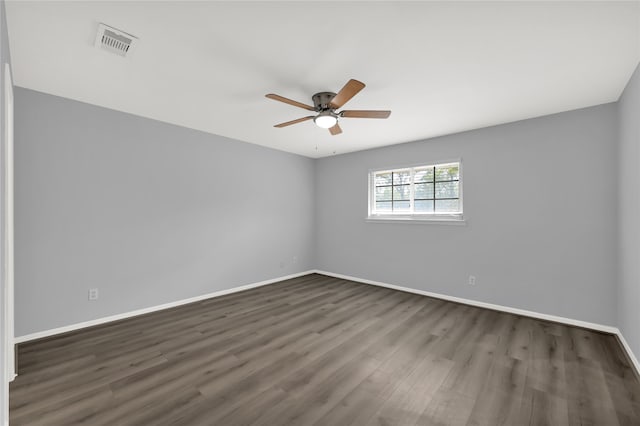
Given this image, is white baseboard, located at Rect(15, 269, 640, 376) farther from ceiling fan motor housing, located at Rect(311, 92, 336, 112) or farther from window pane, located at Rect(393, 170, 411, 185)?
ceiling fan motor housing, located at Rect(311, 92, 336, 112)

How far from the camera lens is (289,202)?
5.59m

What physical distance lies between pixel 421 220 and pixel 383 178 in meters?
1.13

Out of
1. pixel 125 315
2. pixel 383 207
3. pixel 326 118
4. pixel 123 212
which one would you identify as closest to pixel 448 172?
pixel 383 207

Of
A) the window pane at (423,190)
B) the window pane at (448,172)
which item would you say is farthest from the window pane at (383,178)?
the window pane at (448,172)

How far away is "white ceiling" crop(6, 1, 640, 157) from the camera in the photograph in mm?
1722

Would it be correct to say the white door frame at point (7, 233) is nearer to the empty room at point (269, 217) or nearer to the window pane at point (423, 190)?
the empty room at point (269, 217)

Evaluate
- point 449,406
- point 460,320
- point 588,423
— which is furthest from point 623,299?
point 449,406

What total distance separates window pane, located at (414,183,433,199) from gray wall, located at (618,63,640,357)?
213 cm

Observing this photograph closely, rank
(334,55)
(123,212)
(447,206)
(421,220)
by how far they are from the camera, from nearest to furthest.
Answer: (334,55)
(123,212)
(447,206)
(421,220)

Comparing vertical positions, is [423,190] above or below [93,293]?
above

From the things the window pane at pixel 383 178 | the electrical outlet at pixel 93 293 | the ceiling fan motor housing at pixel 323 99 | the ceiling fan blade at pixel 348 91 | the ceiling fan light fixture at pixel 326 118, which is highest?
the ceiling fan motor housing at pixel 323 99

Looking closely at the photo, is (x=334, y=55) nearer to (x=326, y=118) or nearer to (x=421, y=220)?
(x=326, y=118)

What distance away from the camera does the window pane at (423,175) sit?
4.56 metres

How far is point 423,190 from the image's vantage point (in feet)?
15.2
